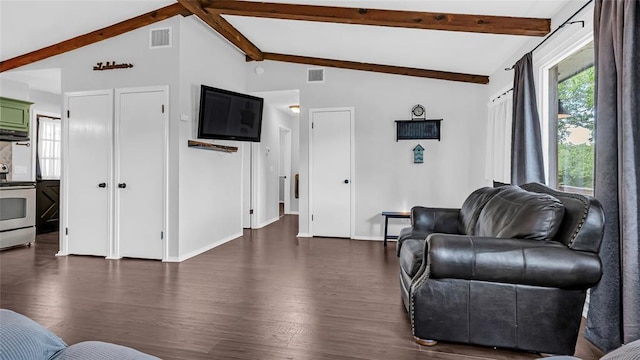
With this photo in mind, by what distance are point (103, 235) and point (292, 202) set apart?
4938 millimetres

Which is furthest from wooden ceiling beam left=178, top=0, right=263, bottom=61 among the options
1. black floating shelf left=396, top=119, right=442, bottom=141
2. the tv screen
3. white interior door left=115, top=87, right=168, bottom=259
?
black floating shelf left=396, top=119, right=442, bottom=141

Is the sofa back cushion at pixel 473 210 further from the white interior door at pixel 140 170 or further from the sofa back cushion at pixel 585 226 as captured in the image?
the white interior door at pixel 140 170

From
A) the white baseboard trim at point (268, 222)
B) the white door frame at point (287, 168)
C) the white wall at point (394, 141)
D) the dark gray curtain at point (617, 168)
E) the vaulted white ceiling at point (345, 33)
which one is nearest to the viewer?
the dark gray curtain at point (617, 168)

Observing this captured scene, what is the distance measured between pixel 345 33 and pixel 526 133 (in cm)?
235

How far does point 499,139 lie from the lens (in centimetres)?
436

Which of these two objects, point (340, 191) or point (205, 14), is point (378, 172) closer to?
point (340, 191)

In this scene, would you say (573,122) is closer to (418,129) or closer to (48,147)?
(418,129)

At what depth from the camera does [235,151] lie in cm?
530

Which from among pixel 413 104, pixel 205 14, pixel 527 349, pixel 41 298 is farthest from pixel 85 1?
pixel 527 349

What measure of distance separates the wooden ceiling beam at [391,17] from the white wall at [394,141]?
1.96 metres

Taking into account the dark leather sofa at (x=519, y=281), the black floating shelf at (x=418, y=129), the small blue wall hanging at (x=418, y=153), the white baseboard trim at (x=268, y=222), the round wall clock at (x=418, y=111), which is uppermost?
the round wall clock at (x=418, y=111)

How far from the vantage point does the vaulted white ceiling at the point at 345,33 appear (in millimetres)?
3256

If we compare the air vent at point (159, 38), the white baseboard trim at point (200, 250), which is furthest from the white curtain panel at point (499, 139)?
the air vent at point (159, 38)

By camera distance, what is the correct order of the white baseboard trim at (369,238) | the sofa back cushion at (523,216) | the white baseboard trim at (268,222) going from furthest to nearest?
1. the white baseboard trim at (268,222)
2. the white baseboard trim at (369,238)
3. the sofa back cushion at (523,216)
